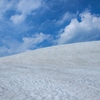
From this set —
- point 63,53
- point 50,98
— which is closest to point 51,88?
point 50,98

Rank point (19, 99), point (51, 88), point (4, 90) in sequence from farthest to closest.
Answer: point (51, 88), point (4, 90), point (19, 99)

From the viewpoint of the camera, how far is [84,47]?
33.0m

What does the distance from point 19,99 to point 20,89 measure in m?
1.61

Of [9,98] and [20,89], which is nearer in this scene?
[9,98]

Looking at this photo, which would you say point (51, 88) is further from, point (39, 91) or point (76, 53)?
point (76, 53)

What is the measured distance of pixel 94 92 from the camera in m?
9.05

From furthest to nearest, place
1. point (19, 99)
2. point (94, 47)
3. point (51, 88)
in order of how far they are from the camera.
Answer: point (94, 47), point (51, 88), point (19, 99)

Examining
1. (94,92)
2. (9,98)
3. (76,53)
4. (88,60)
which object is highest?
(76,53)

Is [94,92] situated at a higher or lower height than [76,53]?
lower

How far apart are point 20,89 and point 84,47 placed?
26.1 m

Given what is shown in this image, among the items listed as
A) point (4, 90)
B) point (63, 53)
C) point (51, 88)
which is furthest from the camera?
point (63, 53)

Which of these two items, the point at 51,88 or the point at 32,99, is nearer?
the point at 32,99

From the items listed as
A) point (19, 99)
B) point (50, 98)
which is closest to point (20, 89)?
point (19, 99)

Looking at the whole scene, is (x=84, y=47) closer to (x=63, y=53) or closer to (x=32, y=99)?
(x=63, y=53)
